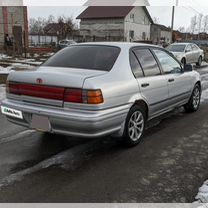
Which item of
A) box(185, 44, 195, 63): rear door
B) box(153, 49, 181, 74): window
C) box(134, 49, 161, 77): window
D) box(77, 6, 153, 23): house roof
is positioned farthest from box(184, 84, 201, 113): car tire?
box(77, 6, 153, 23): house roof

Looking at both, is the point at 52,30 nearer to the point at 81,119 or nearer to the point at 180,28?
the point at 180,28

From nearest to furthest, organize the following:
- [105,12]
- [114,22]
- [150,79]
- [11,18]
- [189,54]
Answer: [150,79] < [189,54] < [11,18] < [114,22] < [105,12]

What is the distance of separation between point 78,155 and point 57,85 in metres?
1.07

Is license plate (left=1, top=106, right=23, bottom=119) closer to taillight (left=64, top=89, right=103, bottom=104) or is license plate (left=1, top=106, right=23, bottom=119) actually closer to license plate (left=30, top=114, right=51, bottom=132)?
license plate (left=30, top=114, right=51, bottom=132)

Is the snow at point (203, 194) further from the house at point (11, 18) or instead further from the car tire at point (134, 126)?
the house at point (11, 18)

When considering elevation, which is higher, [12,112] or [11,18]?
[11,18]

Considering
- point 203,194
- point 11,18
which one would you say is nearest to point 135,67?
point 203,194

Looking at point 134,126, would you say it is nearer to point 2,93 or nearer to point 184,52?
point 2,93

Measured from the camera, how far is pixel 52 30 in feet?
194

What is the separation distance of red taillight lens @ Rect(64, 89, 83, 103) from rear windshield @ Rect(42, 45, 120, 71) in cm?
69

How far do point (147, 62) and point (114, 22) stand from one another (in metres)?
46.3

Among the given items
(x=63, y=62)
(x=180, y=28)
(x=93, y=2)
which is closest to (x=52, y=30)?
(x=93, y=2)

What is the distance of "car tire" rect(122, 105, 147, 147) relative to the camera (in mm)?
4598

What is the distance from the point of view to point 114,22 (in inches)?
1964
